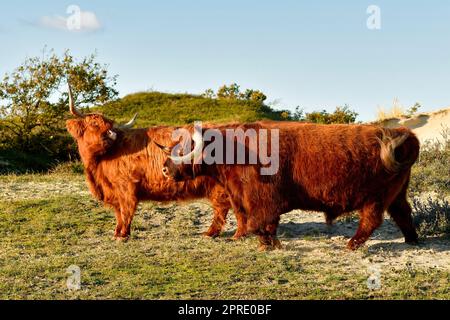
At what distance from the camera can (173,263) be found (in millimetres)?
7859

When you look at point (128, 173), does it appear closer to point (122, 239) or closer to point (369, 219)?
point (122, 239)

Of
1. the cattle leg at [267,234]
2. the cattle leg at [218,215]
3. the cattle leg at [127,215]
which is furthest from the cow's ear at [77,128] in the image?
the cattle leg at [267,234]

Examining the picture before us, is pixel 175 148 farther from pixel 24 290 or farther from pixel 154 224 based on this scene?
pixel 24 290

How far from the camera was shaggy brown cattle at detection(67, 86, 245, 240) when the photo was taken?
9352mm

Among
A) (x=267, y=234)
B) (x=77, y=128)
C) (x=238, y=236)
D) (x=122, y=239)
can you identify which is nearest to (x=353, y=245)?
(x=267, y=234)

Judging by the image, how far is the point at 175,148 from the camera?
8.89m

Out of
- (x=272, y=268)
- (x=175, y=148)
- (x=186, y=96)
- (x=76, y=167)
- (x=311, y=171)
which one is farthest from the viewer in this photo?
(x=186, y=96)

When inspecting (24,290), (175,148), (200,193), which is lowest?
(24,290)

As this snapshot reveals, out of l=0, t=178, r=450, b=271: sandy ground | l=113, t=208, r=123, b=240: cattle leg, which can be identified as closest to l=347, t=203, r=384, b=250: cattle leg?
l=0, t=178, r=450, b=271: sandy ground

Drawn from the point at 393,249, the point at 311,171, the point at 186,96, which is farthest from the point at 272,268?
the point at 186,96

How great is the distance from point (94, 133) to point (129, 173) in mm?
779

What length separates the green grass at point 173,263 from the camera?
668 cm

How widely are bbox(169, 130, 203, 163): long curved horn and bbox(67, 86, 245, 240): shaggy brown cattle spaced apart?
1.89 feet
